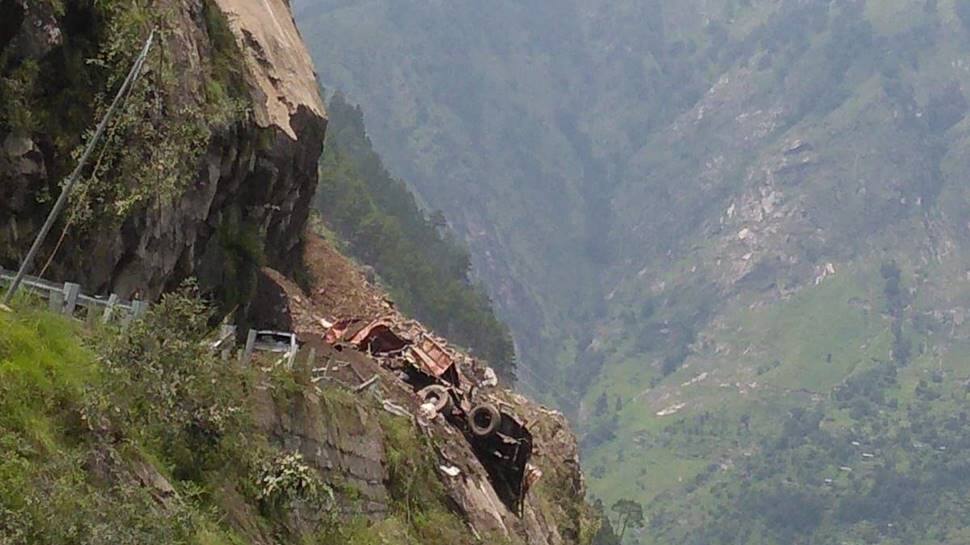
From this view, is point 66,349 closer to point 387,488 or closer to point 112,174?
point 112,174

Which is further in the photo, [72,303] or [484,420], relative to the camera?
[484,420]

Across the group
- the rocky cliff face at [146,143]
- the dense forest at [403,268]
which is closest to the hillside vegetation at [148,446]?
the rocky cliff face at [146,143]

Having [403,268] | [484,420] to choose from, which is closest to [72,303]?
[484,420]

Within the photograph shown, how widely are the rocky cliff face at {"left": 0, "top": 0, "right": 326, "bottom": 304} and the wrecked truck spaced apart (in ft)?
13.5

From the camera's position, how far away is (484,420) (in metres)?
31.4

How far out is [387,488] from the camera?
23.8m

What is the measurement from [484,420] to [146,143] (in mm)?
12270

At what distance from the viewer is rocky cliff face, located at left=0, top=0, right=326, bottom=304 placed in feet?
71.6

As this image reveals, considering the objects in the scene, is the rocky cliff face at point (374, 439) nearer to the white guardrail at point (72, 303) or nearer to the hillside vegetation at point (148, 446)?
the hillside vegetation at point (148, 446)

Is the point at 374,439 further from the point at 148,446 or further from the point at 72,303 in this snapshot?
the point at 148,446

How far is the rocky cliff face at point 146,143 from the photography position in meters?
21.8

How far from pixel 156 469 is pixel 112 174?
8.07 metres

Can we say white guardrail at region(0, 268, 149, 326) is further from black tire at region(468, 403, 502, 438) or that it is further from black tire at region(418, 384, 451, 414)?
black tire at region(468, 403, 502, 438)

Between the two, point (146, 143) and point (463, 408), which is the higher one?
point (146, 143)
